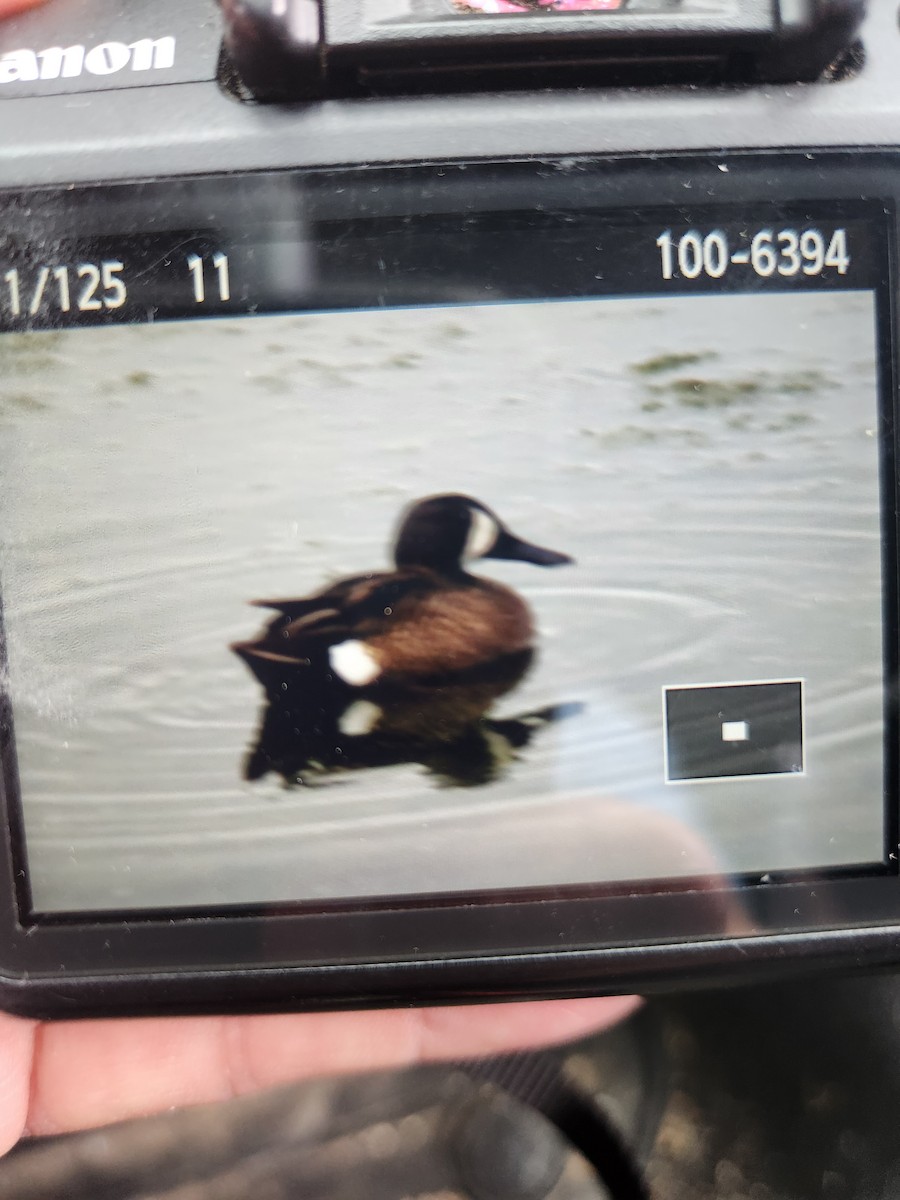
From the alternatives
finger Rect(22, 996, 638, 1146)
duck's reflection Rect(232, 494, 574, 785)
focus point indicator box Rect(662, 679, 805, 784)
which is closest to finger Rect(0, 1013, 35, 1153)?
finger Rect(22, 996, 638, 1146)

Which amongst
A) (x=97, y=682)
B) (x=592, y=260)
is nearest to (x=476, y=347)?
(x=592, y=260)

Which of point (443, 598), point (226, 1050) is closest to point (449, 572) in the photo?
point (443, 598)

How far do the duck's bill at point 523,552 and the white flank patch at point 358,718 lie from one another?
0.06 metres

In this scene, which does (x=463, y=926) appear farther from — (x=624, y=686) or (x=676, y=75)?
(x=676, y=75)

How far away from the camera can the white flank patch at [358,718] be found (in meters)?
0.30

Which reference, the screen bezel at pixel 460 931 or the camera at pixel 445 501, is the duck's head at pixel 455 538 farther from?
the screen bezel at pixel 460 931

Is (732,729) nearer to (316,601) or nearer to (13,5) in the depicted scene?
(316,601)

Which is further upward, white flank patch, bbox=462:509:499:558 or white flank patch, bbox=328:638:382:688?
white flank patch, bbox=462:509:499:558

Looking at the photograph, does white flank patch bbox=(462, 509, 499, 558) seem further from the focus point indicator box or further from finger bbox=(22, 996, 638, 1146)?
finger bbox=(22, 996, 638, 1146)

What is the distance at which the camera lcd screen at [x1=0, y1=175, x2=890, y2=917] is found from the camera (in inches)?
11.4

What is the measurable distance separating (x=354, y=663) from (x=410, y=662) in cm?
2

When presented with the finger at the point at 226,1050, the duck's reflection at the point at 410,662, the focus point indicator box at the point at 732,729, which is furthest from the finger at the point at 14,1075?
the focus point indicator box at the point at 732,729

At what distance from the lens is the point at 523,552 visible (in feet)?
0.98

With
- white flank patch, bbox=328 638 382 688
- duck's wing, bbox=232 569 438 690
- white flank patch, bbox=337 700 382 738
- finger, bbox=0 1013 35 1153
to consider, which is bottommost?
finger, bbox=0 1013 35 1153
